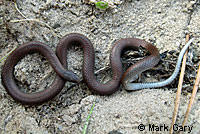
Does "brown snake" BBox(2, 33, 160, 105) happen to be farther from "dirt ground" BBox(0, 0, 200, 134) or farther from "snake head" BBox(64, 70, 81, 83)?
"dirt ground" BBox(0, 0, 200, 134)

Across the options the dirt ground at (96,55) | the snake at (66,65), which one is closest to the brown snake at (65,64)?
the snake at (66,65)

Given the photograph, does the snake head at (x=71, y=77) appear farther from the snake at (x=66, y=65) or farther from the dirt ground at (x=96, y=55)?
the dirt ground at (x=96, y=55)

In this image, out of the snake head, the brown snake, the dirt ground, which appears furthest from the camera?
the snake head

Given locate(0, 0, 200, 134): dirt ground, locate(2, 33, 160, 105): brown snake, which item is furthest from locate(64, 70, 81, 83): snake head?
locate(0, 0, 200, 134): dirt ground

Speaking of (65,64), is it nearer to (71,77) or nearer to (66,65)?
(66,65)

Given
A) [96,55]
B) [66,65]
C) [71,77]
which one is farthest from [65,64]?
[96,55]

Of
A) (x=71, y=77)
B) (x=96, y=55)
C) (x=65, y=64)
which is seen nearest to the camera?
(x=71, y=77)

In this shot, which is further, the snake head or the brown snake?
the snake head
